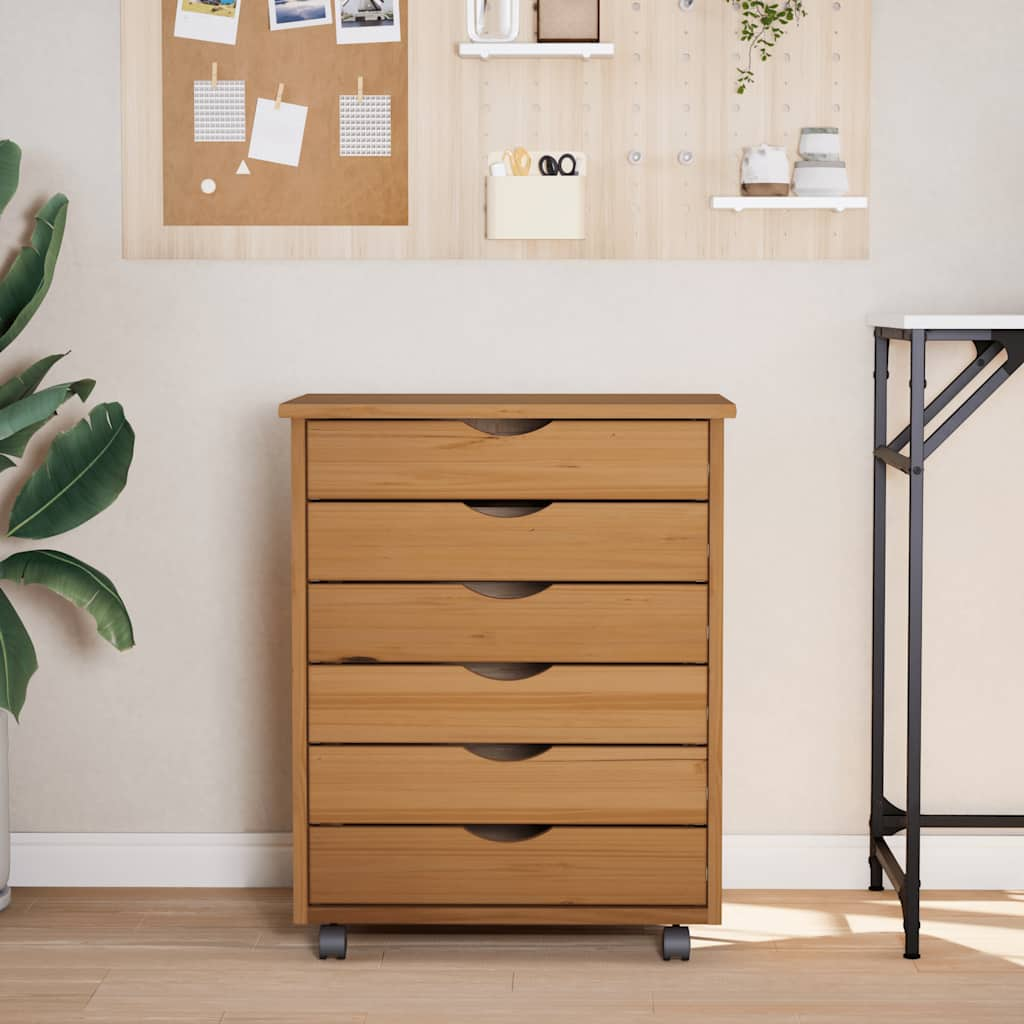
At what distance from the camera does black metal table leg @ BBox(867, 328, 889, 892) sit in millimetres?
2789

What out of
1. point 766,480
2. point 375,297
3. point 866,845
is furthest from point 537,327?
point 866,845

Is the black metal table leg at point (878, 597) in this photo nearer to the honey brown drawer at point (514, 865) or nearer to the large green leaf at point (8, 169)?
the honey brown drawer at point (514, 865)

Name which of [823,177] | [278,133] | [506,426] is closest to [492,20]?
[278,133]

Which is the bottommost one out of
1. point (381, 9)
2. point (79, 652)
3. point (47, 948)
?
point (47, 948)

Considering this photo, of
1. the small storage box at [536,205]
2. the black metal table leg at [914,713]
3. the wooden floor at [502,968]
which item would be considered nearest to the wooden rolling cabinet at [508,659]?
the wooden floor at [502,968]

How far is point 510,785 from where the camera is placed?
245 centimetres

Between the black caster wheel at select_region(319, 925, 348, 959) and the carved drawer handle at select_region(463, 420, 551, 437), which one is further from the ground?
the carved drawer handle at select_region(463, 420, 551, 437)

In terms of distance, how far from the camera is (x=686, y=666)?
96.0 inches

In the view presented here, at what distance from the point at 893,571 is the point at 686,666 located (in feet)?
2.27

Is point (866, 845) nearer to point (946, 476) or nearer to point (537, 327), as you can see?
point (946, 476)

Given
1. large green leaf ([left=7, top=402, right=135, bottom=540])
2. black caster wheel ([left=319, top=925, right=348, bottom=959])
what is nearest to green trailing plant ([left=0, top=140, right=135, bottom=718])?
large green leaf ([left=7, top=402, right=135, bottom=540])

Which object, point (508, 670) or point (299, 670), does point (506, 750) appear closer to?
point (508, 670)

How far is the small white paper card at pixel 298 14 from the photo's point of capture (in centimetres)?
278

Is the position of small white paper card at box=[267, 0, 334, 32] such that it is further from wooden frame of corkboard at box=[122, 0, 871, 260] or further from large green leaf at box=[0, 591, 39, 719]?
large green leaf at box=[0, 591, 39, 719]
